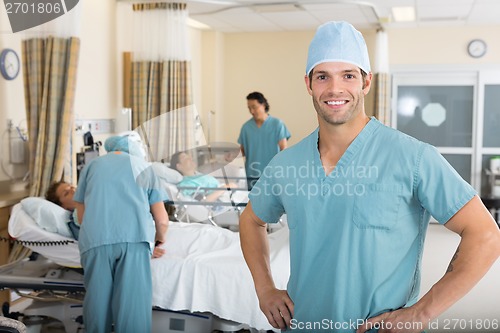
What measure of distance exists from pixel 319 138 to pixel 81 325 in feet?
6.90

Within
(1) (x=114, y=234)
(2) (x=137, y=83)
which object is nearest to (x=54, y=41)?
(2) (x=137, y=83)

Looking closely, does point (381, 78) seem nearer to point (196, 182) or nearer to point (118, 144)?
point (196, 182)

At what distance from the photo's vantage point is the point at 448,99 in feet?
21.7

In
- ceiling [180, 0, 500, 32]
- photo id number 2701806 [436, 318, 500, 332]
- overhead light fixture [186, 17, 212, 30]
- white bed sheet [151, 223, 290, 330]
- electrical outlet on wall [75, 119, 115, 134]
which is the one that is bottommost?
photo id number 2701806 [436, 318, 500, 332]

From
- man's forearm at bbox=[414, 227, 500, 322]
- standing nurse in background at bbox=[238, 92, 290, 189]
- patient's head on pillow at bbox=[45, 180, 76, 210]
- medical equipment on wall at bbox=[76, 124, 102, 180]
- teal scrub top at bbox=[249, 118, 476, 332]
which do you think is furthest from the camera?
standing nurse in background at bbox=[238, 92, 290, 189]

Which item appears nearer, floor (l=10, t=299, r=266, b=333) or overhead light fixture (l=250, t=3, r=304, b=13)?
floor (l=10, t=299, r=266, b=333)

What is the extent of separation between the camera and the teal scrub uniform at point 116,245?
255 centimetres

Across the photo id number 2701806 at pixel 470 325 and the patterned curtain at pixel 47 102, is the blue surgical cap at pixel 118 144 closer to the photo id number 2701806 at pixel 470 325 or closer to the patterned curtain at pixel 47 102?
the patterned curtain at pixel 47 102

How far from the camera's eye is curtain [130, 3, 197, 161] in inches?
191

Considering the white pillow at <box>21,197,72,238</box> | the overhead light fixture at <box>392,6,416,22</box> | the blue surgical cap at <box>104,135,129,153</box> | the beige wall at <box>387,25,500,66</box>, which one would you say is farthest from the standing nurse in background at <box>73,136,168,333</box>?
the beige wall at <box>387,25,500,66</box>

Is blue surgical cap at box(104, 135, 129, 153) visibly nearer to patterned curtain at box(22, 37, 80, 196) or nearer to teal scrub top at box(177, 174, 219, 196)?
teal scrub top at box(177, 174, 219, 196)

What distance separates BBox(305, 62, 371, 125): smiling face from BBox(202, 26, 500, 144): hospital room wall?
4.87m

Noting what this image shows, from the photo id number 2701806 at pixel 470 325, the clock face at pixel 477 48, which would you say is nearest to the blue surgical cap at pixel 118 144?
the photo id number 2701806 at pixel 470 325

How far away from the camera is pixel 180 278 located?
272 cm
